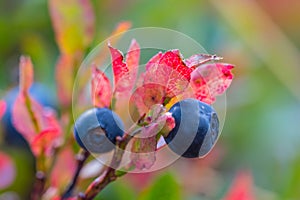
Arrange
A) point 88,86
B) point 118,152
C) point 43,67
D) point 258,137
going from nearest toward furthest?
point 118,152 → point 88,86 → point 43,67 → point 258,137

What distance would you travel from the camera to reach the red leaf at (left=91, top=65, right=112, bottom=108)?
0.63 meters

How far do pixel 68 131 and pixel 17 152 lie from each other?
29cm

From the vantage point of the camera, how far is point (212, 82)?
63 cm

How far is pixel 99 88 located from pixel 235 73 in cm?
75

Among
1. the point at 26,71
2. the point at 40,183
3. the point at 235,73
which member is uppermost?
the point at 26,71

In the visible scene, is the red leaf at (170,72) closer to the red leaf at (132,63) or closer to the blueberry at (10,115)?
the red leaf at (132,63)

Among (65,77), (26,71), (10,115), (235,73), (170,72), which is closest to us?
(170,72)

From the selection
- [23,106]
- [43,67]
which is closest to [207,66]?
[23,106]

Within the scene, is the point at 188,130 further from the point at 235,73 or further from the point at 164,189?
the point at 235,73

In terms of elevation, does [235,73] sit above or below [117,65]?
below

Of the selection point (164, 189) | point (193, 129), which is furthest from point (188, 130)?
point (164, 189)

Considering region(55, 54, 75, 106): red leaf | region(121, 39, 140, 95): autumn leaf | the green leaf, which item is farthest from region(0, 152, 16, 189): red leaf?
region(121, 39, 140, 95): autumn leaf

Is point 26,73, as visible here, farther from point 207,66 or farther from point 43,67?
point 43,67

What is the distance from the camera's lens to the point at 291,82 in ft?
4.83
